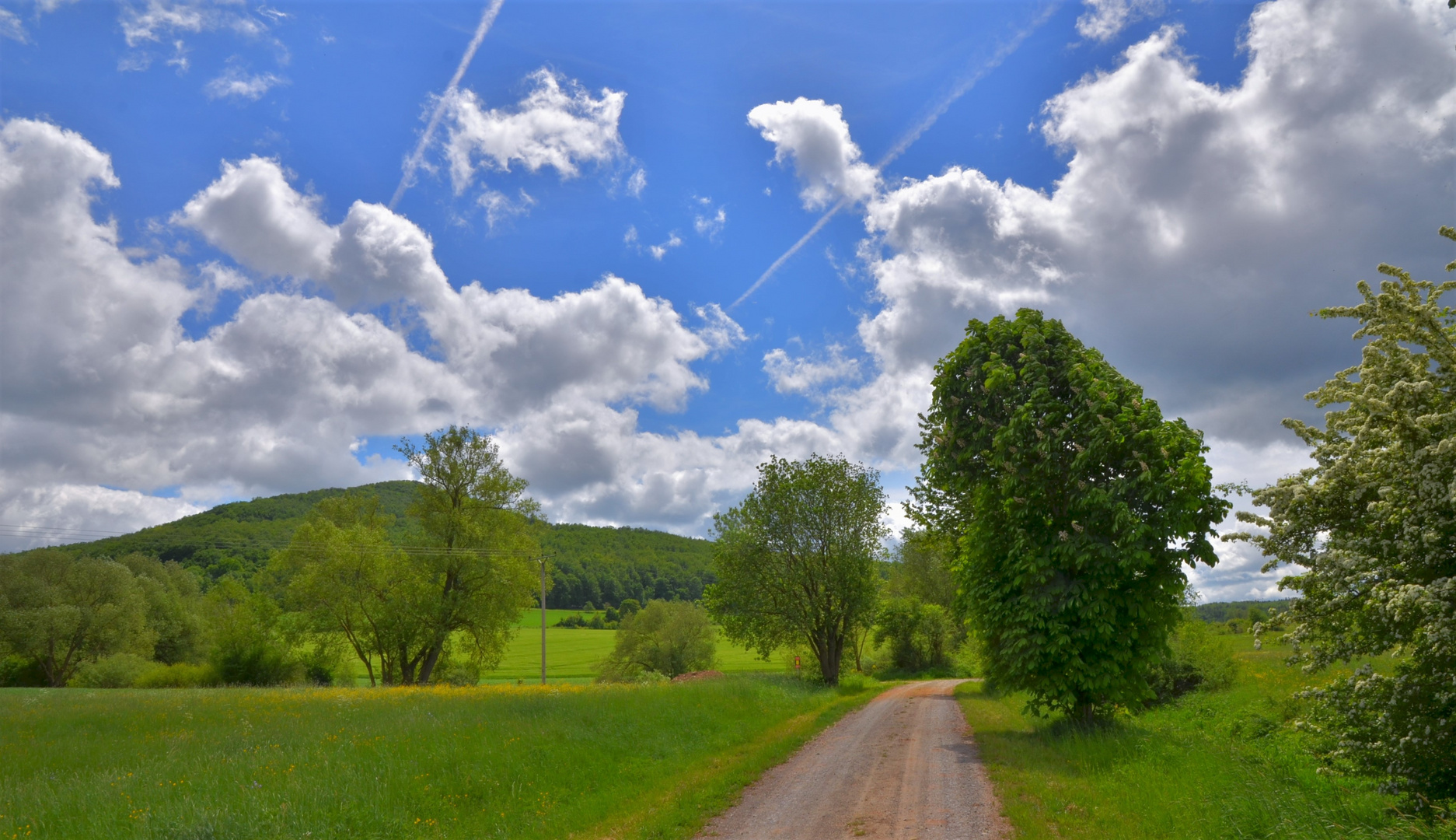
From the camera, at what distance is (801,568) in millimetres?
40406

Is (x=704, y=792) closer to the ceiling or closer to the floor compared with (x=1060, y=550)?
closer to the floor

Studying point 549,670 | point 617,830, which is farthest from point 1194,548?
point 549,670

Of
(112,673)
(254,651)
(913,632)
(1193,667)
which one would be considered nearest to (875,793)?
(1193,667)

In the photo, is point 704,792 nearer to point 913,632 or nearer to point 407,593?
point 407,593

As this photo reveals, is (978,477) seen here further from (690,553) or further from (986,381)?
(690,553)

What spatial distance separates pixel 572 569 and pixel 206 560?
53.2 meters

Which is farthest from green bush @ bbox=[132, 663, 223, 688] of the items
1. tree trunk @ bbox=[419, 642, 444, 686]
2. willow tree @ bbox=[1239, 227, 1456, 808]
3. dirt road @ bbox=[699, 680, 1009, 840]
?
willow tree @ bbox=[1239, 227, 1456, 808]

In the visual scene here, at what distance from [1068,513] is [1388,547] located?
8.63 metres

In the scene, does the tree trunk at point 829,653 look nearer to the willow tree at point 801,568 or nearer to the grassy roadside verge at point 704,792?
the willow tree at point 801,568

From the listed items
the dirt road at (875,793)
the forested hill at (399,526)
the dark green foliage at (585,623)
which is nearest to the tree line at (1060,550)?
the dirt road at (875,793)

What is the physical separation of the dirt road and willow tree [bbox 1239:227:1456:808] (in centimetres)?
494

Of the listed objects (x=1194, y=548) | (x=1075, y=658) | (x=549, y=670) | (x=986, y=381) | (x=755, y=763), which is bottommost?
(x=549, y=670)

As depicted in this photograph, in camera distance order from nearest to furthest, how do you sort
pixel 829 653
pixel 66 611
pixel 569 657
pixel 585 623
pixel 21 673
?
pixel 829 653 → pixel 66 611 → pixel 21 673 → pixel 569 657 → pixel 585 623

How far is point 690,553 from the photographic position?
15975 centimetres
